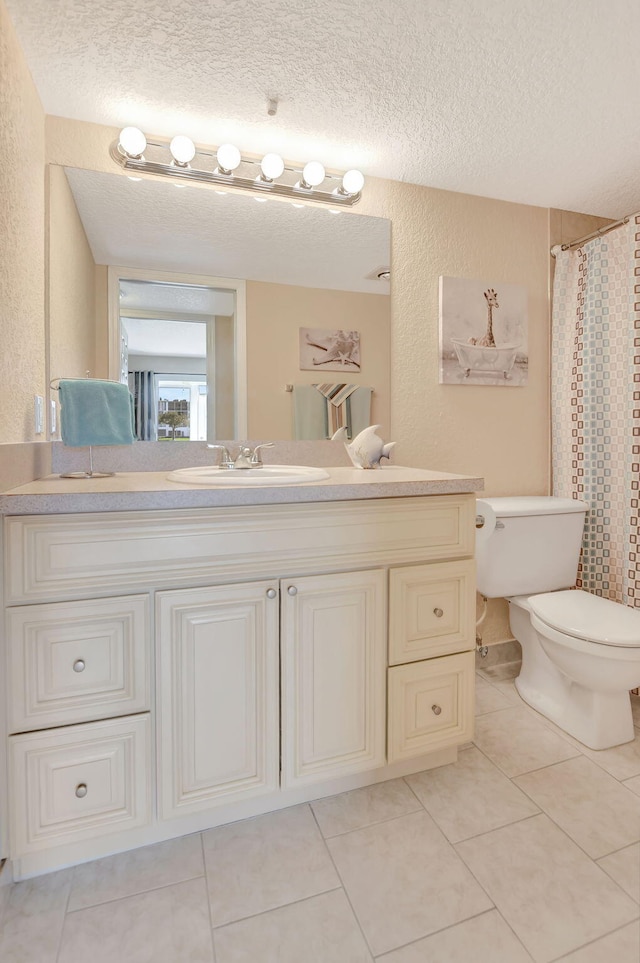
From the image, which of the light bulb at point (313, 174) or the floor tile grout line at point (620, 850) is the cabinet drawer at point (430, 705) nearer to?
the floor tile grout line at point (620, 850)

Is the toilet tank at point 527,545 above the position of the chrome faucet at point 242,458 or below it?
below

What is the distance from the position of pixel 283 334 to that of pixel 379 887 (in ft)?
5.76

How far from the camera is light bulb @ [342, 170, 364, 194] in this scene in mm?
1873

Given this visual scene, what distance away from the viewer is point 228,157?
1713 millimetres

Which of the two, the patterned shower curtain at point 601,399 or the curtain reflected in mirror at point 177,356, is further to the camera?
the patterned shower curtain at point 601,399

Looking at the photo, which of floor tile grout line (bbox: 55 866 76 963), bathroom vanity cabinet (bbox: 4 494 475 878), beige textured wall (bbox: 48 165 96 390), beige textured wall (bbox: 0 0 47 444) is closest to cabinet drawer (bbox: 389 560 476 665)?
bathroom vanity cabinet (bbox: 4 494 475 878)

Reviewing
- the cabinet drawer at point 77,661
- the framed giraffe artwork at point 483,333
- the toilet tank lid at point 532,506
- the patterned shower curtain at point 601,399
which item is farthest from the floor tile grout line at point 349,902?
the framed giraffe artwork at point 483,333

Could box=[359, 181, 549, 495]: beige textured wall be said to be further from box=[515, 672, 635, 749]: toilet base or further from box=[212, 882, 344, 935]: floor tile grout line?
box=[212, 882, 344, 935]: floor tile grout line

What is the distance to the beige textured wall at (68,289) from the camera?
1.58 metres

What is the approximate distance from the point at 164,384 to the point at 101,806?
1.29 meters

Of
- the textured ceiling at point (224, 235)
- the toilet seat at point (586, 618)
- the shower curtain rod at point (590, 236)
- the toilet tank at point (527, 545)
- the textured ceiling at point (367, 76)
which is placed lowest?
the toilet seat at point (586, 618)

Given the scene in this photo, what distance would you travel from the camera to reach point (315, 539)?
4.35 ft

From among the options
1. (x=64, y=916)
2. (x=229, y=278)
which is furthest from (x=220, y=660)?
(x=229, y=278)

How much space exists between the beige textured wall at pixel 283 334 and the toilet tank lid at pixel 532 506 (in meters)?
0.77
